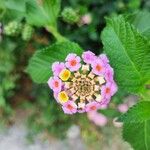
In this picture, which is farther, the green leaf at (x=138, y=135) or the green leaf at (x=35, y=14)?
the green leaf at (x=35, y=14)

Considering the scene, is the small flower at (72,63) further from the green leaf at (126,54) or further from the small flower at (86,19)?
the small flower at (86,19)

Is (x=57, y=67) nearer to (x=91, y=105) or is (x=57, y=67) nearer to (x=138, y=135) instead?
(x=91, y=105)

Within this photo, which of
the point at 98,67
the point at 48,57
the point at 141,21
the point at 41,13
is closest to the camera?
the point at 98,67

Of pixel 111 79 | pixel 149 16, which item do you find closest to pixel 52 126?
pixel 149 16

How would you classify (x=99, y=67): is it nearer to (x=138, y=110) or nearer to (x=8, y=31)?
(x=138, y=110)

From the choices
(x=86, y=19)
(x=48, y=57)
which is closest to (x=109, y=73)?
(x=48, y=57)

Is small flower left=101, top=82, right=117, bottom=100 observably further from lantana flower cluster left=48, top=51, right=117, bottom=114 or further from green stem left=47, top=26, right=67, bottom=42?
green stem left=47, top=26, right=67, bottom=42

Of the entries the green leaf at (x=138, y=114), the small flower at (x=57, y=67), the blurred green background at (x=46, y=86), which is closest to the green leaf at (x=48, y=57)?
the small flower at (x=57, y=67)
